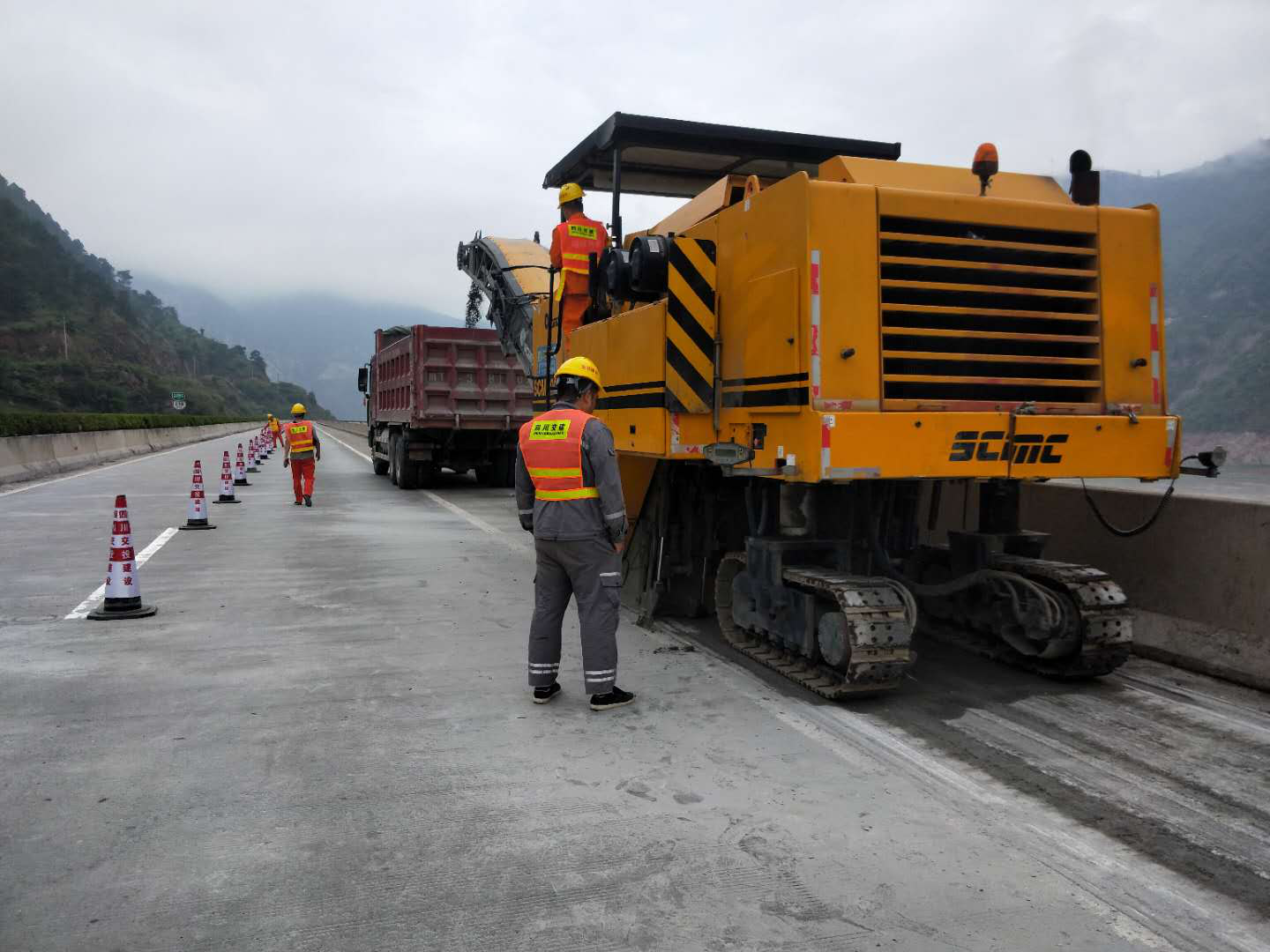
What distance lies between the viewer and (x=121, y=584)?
287 inches

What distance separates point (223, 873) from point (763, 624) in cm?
346

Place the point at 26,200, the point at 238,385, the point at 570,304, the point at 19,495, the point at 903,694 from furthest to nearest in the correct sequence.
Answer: the point at 238,385, the point at 26,200, the point at 19,495, the point at 570,304, the point at 903,694

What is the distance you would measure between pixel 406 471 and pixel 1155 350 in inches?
629

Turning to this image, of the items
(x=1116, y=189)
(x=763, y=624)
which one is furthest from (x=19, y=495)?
(x=1116, y=189)

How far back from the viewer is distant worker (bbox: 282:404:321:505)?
600 inches

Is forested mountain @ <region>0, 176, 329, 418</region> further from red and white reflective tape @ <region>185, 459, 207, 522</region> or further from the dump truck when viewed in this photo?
red and white reflective tape @ <region>185, 459, 207, 522</region>

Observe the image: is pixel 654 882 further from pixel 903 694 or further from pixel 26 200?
pixel 26 200

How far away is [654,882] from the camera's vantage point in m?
3.19

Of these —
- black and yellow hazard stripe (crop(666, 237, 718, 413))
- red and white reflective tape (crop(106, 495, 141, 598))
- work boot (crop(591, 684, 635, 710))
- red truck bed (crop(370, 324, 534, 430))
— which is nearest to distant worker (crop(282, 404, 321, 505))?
red truck bed (crop(370, 324, 534, 430))

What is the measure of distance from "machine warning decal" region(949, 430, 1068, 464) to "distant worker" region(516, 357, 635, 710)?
5.71ft

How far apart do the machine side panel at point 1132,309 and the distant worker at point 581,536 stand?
9.12 feet


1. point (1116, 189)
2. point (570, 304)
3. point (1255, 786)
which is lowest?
point (1255, 786)

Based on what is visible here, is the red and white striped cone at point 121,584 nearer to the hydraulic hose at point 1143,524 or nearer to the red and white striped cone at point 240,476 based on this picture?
the hydraulic hose at point 1143,524

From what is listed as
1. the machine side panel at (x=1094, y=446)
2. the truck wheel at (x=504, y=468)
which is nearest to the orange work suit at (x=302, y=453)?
the truck wheel at (x=504, y=468)
